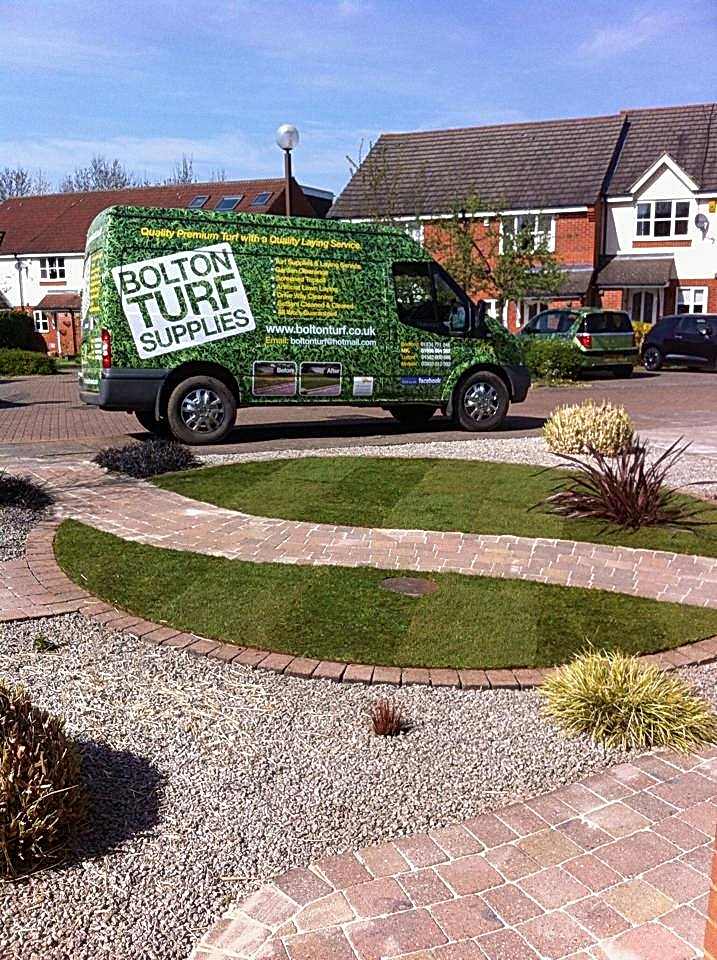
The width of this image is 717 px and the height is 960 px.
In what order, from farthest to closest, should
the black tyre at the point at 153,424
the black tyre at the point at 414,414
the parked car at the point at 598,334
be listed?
the parked car at the point at 598,334
the black tyre at the point at 414,414
the black tyre at the point at 153,424

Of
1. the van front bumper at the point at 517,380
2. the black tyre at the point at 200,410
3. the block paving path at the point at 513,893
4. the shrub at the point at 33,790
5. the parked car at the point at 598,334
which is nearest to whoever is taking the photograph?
the block paving path at the point at 513,893

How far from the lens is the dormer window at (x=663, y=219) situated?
3800 cm

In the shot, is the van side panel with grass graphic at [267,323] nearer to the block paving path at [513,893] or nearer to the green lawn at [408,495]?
the green lawn at [408,495]

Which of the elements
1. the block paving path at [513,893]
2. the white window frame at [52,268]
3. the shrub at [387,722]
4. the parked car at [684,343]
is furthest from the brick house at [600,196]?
the block paving path at [513,893]

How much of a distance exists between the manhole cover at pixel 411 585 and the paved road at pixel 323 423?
222 inches

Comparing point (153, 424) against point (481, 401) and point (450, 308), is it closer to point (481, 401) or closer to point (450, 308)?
point (450, 308)

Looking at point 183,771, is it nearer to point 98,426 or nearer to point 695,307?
point 98,426

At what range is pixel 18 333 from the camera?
4141 centimetres

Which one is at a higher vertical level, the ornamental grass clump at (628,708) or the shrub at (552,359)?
the shrub at (552,359)

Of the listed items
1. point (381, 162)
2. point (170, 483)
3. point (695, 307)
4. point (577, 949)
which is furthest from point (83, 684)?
point (381, 162)

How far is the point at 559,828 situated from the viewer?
334 centimetres

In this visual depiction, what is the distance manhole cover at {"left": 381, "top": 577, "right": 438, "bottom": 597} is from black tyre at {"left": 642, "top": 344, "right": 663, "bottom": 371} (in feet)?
79.0

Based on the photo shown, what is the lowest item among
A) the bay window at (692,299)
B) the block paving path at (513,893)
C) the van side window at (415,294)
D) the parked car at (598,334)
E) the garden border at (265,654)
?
the block paving path at (513,893)

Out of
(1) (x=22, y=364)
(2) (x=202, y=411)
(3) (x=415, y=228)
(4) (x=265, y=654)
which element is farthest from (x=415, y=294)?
(3) (x=415, y=228)
